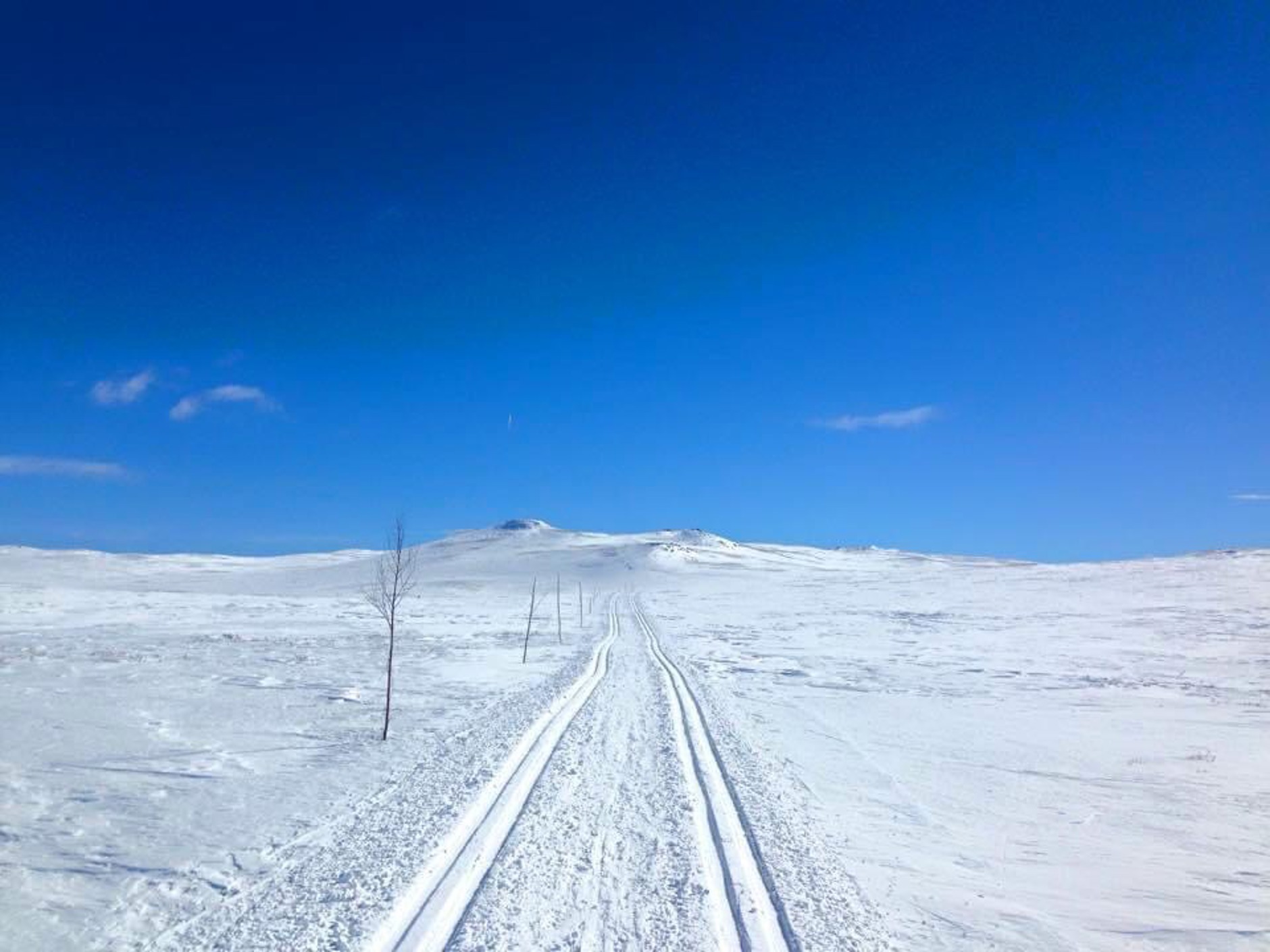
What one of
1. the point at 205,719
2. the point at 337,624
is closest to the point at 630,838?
the point at 205,719

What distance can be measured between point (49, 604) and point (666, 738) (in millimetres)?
59910

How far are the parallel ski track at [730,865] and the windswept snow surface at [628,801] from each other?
1.6 inches

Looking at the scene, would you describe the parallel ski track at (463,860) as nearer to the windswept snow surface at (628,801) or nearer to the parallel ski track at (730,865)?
the windswept snow surface at (628,801)

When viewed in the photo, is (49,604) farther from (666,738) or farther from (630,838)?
(630,838)

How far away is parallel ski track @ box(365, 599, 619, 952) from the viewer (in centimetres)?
711

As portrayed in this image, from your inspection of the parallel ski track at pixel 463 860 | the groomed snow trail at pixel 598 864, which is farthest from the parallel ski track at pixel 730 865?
the parallel ski track at pixel 463 860

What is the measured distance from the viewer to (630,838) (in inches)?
390

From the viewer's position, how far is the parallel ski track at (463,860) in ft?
23.3

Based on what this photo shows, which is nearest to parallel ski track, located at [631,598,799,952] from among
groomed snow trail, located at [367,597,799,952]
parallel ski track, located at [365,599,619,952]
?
groomed snow trail, located at [367,597,799,952]

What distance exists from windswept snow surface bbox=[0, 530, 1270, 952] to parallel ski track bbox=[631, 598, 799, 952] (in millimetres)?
41

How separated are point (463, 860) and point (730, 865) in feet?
10.3

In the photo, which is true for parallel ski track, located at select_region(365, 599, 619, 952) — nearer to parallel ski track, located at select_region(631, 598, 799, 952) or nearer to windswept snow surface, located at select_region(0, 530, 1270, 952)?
windswept snow surface, located at select_region(0, 530, 1270, 952)

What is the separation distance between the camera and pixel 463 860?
8.92m

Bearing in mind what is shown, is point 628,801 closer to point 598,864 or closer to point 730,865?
point 598,864
